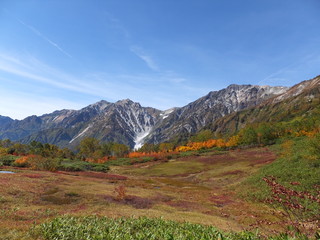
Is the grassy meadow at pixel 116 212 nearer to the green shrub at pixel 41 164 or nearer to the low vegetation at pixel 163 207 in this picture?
the low vegetation at pixel 163 207

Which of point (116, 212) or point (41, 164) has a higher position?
point (41, 164)

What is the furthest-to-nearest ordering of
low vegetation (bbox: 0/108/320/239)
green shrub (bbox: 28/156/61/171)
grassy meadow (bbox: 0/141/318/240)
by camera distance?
green shrub (bbox: 28/156/61/171), grassy meadow (bbox: 0/141/318/240), low vegetation (bbox: 0/108/320/239)

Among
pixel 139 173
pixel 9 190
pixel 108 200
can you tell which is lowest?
pixel 139 173

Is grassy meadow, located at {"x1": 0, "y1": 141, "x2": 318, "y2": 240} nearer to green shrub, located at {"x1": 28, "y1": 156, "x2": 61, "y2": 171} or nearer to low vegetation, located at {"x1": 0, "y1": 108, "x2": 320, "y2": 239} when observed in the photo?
low vegetation, located at {"x1": 0, "y1": 108, "x2": 320, "y2": 239}

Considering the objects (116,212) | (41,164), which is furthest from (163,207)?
(41,164)

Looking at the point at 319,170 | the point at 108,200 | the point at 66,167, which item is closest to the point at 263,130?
the point at 319,170

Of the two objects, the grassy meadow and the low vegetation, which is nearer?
the low vegetation

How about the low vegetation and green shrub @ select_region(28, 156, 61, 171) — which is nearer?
the low vegetation

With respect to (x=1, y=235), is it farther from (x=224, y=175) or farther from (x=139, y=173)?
(x=139, y=173)

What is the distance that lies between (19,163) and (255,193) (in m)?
70.9

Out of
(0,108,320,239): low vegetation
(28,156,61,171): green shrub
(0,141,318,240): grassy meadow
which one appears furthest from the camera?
(28,156,61,171): green shrub

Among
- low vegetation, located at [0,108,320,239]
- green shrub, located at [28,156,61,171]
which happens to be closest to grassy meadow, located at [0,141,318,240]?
low vegetation, located at [0,108,320,239]

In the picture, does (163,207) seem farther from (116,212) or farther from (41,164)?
(41,164)

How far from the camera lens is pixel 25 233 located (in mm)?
12180
